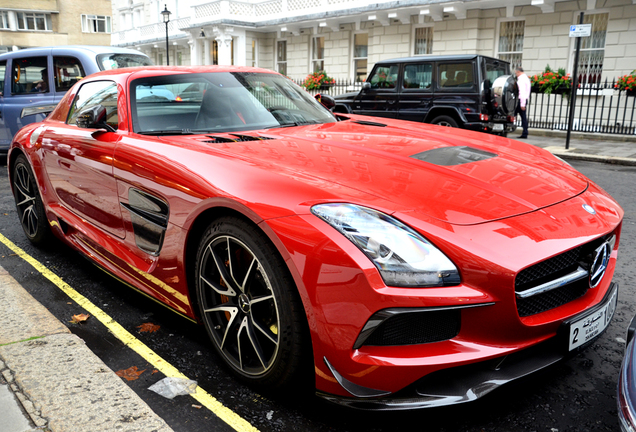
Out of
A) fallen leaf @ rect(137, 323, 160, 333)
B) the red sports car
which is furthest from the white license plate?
fallen leaf @ rect(137, 323, 160, 333)

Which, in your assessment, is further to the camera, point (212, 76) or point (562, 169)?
point (212, 76)

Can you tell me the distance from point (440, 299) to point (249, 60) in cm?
2837

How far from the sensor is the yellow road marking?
2.17 m

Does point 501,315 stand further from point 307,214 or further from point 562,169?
point 562,169

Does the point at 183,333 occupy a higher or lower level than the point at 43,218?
lower

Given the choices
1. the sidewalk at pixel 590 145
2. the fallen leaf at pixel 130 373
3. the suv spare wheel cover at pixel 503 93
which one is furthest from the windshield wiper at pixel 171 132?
the sidewalk at pixel 590 145

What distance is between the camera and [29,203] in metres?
4.45

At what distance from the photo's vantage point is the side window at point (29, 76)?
8539mm

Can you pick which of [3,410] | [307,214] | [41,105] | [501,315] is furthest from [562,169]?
[41,105]

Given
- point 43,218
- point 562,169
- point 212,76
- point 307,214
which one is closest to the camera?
point 307,214

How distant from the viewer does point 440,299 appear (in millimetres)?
1789

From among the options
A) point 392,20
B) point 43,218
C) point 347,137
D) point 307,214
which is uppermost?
point 392,20

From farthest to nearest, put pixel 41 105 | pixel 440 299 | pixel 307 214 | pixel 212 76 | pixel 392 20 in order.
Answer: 1. pixel 392 20
2. pixel 41 105
3. pixel 212 76
4. pixel 307 214
5. pixel 440 299

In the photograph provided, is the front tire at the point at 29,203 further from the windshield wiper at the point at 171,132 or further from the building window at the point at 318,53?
the building window at the point at 318,53
